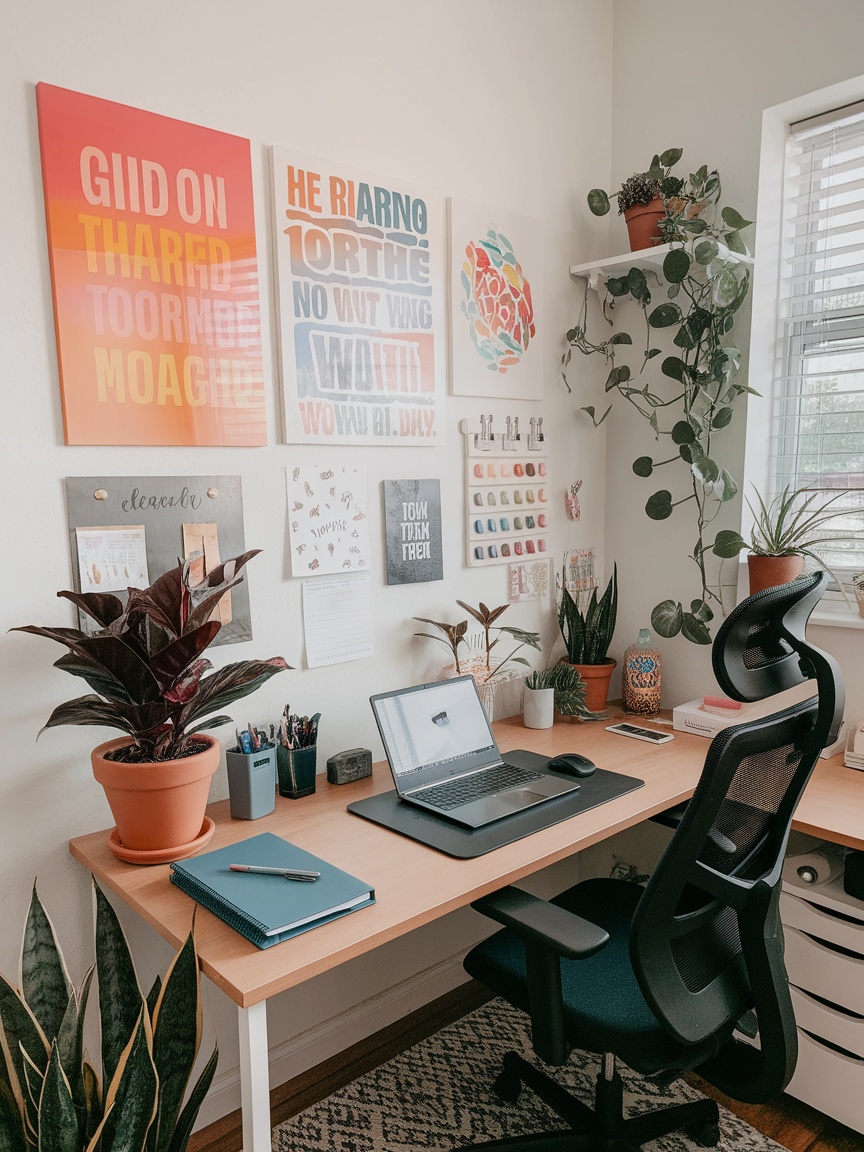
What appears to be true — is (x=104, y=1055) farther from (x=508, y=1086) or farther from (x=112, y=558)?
(x=508, y=1086)

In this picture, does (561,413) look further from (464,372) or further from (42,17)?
(42,17)

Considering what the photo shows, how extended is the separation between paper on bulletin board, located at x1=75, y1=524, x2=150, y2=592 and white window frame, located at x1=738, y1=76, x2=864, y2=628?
1576mm

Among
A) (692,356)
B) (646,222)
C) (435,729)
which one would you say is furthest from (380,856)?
(646,222)

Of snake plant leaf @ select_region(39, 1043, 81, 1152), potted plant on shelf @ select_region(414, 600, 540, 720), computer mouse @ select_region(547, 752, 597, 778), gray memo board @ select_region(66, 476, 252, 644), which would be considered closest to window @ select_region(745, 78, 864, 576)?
potted plant on shelf @ select_region(414, 600, 540, 720)

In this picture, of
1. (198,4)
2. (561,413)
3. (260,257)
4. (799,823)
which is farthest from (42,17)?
(799,823)

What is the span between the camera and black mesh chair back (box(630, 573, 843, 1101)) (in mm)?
1214

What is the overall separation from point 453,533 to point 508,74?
4.03ft

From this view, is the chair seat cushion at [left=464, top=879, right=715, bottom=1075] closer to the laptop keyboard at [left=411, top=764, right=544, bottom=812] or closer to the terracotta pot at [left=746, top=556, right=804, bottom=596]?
the laptop keyboard at [left=411, top=764, right=544, bottom=812]

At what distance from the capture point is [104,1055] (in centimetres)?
132

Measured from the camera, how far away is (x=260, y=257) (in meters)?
1.68

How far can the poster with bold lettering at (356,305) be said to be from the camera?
1.73 metres

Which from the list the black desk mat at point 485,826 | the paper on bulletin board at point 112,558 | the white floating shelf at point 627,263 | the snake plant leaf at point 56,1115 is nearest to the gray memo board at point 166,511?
the paper on bulletin board at point 112,558

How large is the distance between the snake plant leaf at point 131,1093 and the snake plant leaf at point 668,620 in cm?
157

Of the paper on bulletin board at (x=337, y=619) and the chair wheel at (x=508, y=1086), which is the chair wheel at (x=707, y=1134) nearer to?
the chair wheel at (x=508, y=1086)
